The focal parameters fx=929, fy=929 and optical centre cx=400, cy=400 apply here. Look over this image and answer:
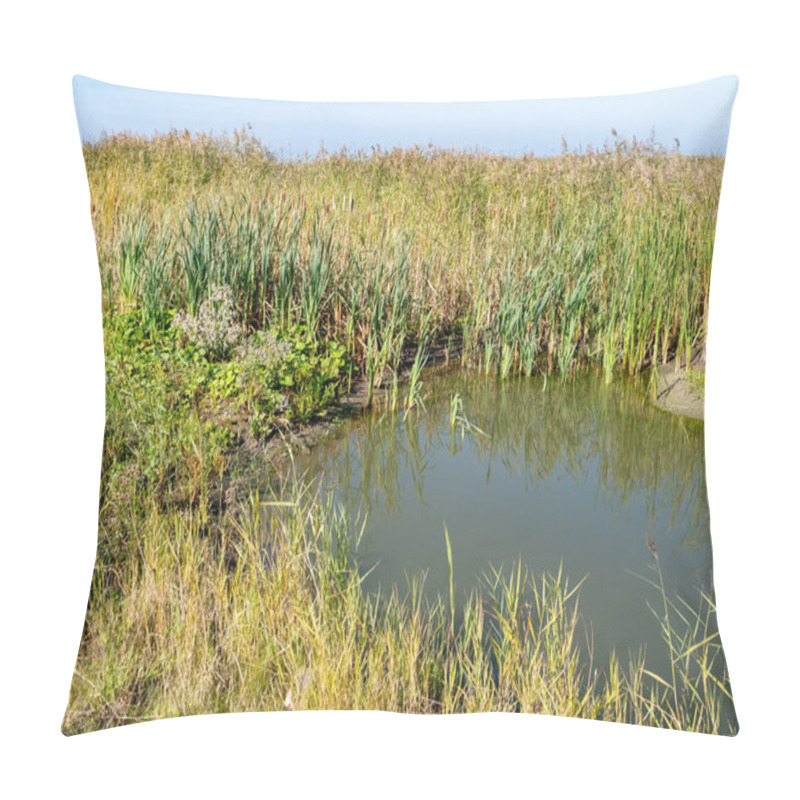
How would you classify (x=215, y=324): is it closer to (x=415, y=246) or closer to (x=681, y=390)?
(x=415, y=246)

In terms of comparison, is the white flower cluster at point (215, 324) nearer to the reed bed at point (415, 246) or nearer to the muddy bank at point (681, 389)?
the reed bed at point (415, 246)

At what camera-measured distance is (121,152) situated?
2916mm

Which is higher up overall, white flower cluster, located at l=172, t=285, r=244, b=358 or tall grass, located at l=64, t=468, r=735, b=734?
white flower cluster, located at l=172, t=285, r=244, b=358

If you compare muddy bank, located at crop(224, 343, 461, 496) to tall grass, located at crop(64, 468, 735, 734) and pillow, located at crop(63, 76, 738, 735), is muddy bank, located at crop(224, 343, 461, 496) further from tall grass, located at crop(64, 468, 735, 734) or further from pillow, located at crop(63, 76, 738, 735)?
tall grass, located at crop(64, 468, 735, 734)

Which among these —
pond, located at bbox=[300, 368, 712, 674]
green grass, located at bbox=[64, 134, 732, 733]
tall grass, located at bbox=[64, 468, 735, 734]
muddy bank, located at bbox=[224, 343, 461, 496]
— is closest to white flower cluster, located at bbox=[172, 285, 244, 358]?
green grass, located at bbox=[64, 134, 732, 733]

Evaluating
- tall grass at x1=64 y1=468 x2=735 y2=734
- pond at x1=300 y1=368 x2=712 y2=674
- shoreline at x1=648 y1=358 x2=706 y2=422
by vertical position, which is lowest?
tall grass at x1=64 y1=468 x2=735 y2=734

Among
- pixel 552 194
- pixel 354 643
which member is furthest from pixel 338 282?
pixel 354 643

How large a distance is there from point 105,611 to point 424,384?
1164 mm

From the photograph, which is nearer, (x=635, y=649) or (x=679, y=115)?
(x=635, y=649)

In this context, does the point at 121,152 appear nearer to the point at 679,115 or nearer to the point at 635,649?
the point at 679,115

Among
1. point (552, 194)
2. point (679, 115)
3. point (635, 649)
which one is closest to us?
point (635, 649)

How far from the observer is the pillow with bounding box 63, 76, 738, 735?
2621 millimetres

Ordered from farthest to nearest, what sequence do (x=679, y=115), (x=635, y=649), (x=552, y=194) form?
1. (x=552, y=194)
2. (x=679, y=115)
3. (x=635, y=649)

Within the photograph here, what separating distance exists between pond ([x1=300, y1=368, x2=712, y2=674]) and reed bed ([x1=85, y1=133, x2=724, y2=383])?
0.16m
